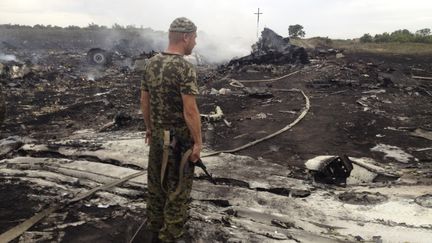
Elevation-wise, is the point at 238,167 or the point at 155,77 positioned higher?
the point at 155,77

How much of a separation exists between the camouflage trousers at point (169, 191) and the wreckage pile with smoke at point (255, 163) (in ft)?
1.27

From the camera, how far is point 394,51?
29500mm

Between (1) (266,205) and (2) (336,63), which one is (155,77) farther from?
(2) (336,63)

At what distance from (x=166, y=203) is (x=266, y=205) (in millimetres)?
1511

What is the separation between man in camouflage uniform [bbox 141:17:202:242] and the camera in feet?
12.1

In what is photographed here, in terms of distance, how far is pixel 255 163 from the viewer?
667 cm

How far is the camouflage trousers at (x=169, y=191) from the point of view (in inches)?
151

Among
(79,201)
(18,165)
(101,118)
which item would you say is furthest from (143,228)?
(101,118)

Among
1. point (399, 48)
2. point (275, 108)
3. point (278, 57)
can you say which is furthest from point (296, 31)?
point (275, 108)

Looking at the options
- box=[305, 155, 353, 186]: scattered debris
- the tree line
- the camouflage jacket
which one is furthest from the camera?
the tree line

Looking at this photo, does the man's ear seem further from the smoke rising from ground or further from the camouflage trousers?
the smoke rising from ground

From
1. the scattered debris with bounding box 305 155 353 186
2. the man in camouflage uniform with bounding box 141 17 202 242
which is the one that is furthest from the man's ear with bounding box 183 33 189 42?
the scattered debris with bounding box 305 155 353 186

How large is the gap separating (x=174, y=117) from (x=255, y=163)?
306 cm

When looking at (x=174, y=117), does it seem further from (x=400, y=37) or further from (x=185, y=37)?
(x=400, y=37)
